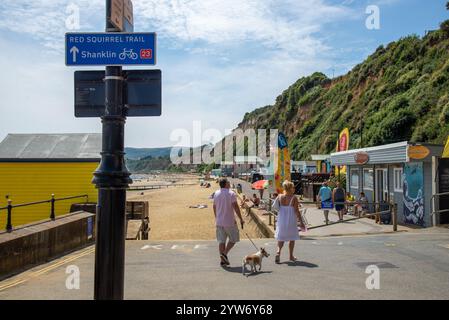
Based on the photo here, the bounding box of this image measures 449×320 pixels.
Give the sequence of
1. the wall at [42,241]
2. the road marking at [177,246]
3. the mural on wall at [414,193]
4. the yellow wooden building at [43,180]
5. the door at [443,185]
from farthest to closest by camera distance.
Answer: the yellow wooden building at [43,180] < the mural on wall at [414,193] < the door at [443,185] < the road marking at [177,246] < the wall at [42,241]

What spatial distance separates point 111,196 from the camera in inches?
182

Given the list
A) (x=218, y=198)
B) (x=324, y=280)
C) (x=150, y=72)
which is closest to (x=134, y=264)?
(x=218, y=198)

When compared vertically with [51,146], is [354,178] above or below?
below

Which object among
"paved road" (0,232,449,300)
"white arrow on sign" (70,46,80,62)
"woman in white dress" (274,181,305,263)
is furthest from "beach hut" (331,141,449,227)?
"white arrow on sign" (70,46,80,62)

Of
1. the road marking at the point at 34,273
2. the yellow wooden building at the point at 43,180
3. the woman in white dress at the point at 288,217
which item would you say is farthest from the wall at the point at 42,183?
the woman in white dress at the point at 288,217

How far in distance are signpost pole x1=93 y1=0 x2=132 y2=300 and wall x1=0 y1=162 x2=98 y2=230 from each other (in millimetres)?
14548

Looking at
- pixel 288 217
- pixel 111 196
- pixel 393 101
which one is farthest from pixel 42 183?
pixel 393 101

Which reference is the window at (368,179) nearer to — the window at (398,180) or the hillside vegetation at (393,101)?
the window at (398,180)

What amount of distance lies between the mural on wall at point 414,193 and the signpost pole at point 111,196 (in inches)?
567

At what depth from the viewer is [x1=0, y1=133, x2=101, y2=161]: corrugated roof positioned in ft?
62.2

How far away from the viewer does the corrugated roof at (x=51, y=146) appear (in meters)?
19.0

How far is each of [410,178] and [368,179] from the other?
5.51 m

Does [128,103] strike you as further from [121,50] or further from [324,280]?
[324,280]

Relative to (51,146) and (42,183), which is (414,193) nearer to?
(42,183)
